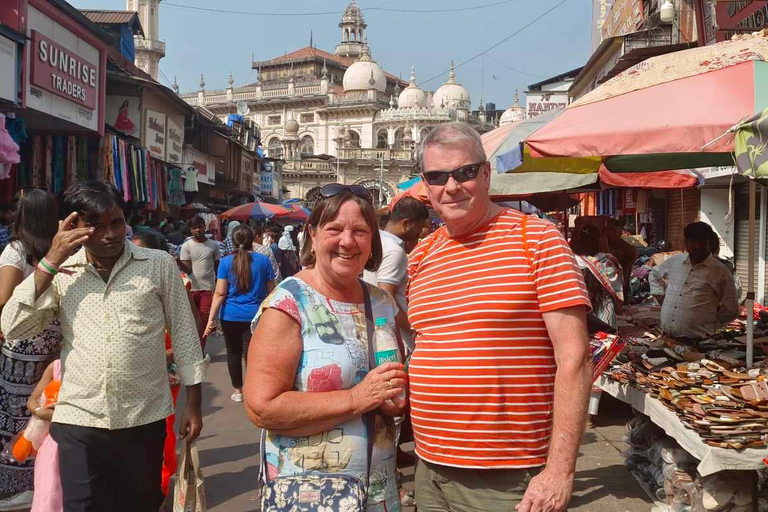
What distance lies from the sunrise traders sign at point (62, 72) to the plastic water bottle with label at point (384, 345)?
8.09m

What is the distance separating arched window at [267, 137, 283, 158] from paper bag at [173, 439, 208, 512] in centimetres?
6658

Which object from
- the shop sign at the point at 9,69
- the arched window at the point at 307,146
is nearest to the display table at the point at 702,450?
the shop sign at the point at 9,69

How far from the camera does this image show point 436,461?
7.84 ft

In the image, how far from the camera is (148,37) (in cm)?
5553

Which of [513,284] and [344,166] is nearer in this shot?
[513,284]

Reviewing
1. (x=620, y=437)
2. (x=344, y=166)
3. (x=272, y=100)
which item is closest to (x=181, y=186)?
(x=620, y=437)

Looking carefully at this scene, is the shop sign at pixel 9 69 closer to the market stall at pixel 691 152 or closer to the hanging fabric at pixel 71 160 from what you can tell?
the hanging fabric at pixel 71 160

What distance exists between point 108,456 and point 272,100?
226ft

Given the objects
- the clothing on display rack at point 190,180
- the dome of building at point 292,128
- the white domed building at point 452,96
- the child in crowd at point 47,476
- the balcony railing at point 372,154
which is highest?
the white domed building at point 452,96

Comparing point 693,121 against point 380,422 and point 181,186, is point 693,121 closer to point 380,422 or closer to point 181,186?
point 380,422

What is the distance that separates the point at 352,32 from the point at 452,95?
20656 mm

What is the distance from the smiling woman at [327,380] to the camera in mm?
2234

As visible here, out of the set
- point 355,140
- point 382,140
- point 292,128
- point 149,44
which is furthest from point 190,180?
point 355,140

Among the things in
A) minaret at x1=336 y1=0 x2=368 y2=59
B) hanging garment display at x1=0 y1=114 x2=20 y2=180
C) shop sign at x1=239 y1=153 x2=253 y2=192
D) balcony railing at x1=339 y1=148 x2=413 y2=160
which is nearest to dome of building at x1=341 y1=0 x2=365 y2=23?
minaret at x1=336 y1=0 x2=368 y2=59
